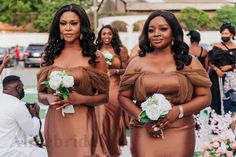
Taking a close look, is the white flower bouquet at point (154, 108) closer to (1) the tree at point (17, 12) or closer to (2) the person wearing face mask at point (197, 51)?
(2) the person wearing face mask at point (197, 51)

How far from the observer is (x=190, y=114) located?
4789 millimetres

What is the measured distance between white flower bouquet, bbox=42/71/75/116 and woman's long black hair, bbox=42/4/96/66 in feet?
1.10

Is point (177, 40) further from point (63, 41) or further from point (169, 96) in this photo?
point (63, 41)

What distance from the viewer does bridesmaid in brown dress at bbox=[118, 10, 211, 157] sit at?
15.5ft

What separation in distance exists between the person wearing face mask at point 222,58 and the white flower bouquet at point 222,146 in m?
4.64

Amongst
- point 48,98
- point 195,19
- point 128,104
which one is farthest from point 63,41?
point 195,19

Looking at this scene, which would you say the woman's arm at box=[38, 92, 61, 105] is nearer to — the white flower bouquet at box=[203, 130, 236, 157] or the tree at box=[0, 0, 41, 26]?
the white flower bouquet at box=[203, 130, 236, 157]

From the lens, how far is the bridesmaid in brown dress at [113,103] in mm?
8648

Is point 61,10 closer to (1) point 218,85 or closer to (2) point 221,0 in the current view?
(1) point 218,85

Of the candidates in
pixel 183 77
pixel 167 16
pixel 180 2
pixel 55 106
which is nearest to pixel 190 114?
pixel 183 77

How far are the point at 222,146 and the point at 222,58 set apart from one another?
4.96 metres

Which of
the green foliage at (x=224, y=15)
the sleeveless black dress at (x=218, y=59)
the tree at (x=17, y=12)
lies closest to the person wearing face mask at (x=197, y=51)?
the sleeveless black dress at (x=218, y=59)

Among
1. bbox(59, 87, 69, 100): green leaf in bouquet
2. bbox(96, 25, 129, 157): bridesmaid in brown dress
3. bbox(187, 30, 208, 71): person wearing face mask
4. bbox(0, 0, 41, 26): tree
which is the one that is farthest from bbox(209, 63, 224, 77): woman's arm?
bbox(0, 0, 41, 26): tree

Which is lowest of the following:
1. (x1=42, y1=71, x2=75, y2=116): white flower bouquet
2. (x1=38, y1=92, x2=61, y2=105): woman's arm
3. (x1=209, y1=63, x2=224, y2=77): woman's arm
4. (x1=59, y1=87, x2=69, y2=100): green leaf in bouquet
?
(x1=209, y1=63, x2=224, y2=77): woman's arm
